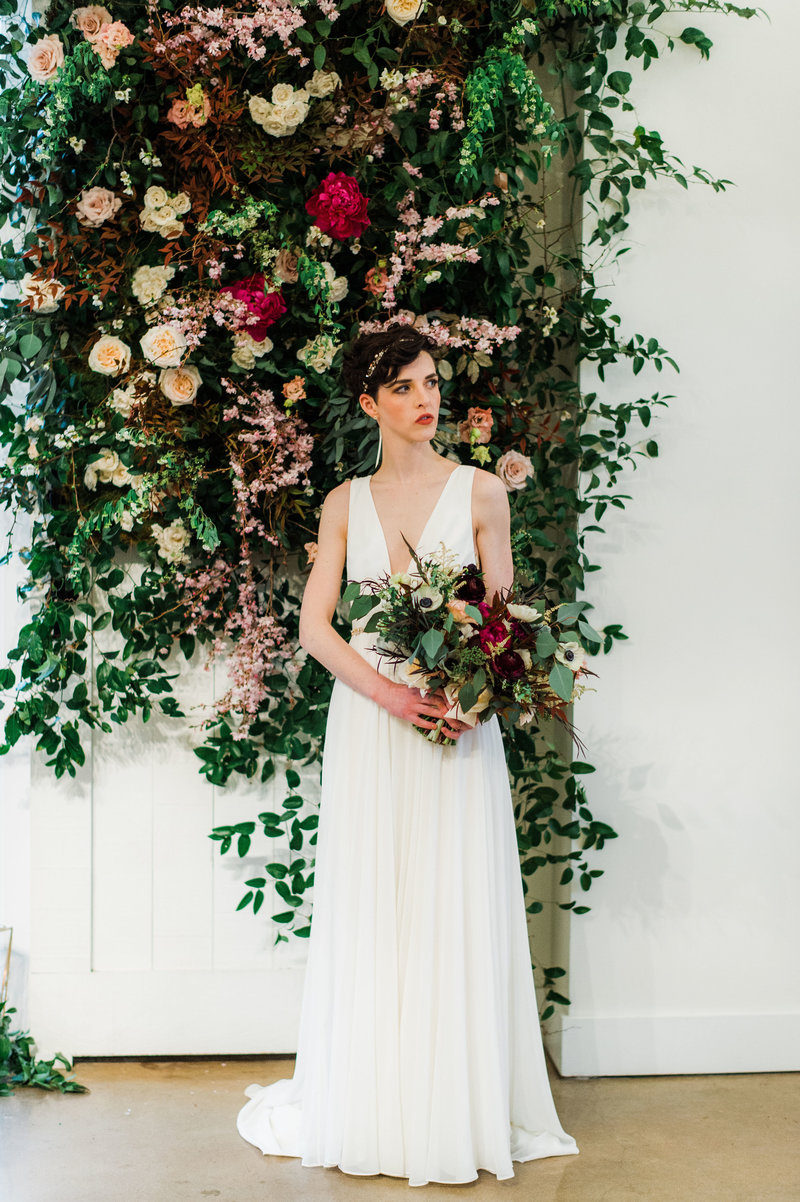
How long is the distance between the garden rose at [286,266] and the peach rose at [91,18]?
71cm

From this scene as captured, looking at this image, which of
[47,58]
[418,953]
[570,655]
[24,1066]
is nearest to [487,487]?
[570,655]

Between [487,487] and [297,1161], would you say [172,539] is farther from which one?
[297,1161]

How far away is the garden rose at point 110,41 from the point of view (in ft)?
8.96

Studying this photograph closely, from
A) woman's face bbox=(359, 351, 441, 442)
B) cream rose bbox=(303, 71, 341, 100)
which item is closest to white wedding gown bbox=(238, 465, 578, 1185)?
woman's face bbox=(359, 351, 441, 442)

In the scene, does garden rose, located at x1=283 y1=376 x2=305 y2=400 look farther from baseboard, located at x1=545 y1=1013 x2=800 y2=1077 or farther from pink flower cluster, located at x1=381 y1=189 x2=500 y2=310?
baseboard, located at x1=545 y1=1013 x2=800 y2=1077

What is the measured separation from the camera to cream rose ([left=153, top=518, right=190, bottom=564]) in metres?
3.00

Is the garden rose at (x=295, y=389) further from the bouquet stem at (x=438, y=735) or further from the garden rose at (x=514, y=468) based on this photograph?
the bouquet stem at (x=438, y=735)

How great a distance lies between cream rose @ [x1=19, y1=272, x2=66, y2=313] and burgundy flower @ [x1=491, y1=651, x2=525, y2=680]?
4.99ft

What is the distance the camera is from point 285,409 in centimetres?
296

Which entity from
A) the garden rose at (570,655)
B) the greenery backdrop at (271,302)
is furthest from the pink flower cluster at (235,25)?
the garden rose at (570,655)

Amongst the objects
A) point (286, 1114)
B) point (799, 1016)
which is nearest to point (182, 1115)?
point (286, 1114)

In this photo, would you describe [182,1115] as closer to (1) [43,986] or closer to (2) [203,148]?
(1) [43,986]

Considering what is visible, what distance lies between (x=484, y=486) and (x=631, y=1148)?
5.52 ft

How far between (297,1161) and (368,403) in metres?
1.85
